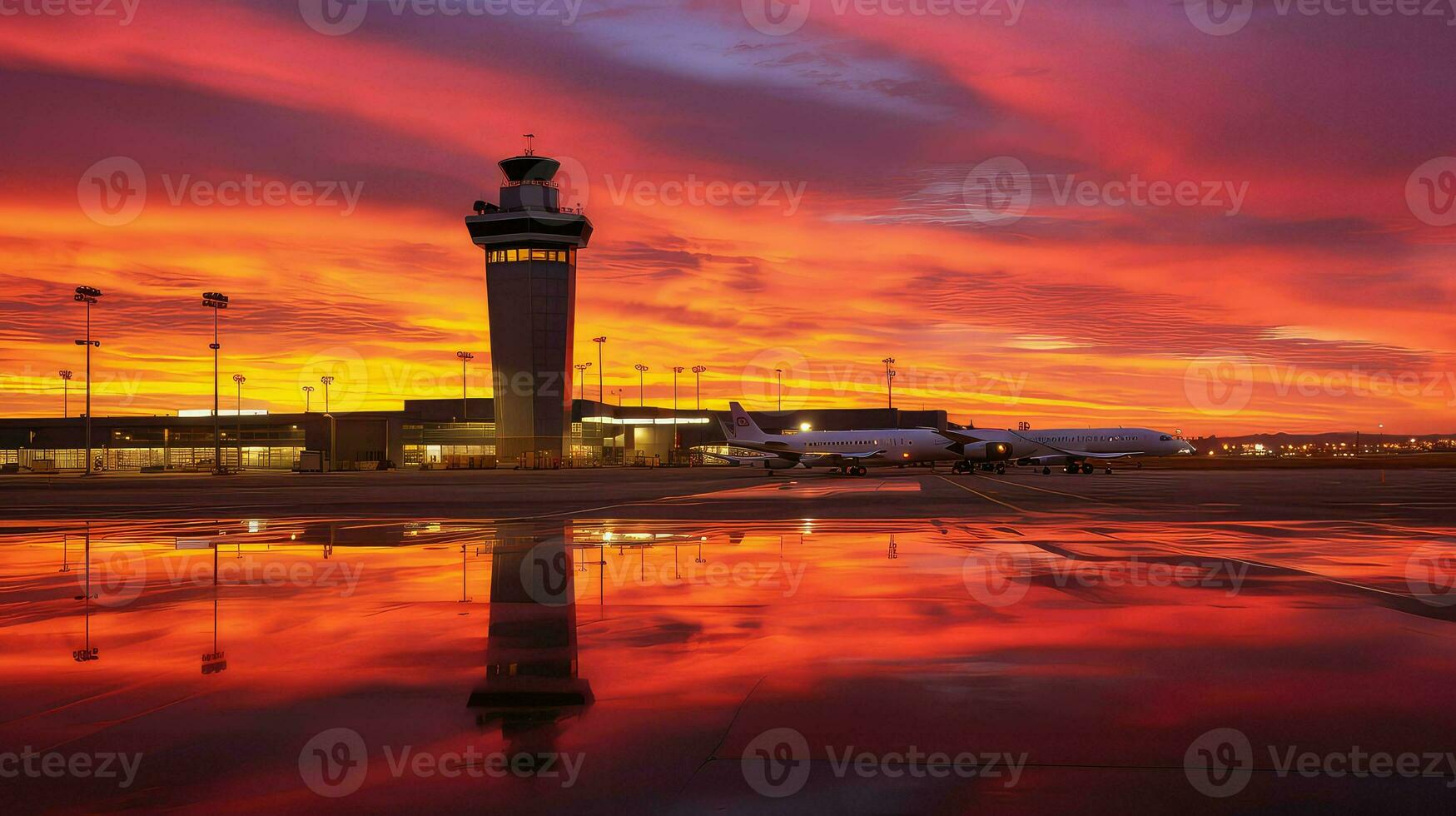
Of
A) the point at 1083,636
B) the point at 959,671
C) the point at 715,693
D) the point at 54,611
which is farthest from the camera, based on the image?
the point at 54,611

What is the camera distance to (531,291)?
117812 mm

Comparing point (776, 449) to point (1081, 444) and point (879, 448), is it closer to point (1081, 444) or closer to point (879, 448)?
point (879, 448)

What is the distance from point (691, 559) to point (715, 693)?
1031 centimetres

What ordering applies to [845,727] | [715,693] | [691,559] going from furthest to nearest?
[691,559], [715,693], [845,727]

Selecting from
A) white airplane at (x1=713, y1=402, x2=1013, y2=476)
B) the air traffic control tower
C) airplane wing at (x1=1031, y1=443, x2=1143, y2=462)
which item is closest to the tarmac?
white airplane at (x1=713, y1=402, x2=1013, y2=476)

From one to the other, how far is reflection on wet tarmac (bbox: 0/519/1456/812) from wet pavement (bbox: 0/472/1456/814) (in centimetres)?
4

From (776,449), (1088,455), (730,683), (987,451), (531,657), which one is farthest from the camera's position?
(776,449)

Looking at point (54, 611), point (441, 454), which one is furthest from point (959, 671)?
point (441, 454)

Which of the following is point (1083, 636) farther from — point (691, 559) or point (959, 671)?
point (691, 559)

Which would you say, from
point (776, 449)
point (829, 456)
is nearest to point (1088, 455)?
point (829, 456)

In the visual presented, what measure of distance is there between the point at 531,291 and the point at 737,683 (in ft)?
372

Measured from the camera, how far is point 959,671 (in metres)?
8.66

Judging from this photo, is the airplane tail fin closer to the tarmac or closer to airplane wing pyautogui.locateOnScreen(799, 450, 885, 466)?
airplane wing pyautogui.locateOnScreen(799, 450, 885, 466)

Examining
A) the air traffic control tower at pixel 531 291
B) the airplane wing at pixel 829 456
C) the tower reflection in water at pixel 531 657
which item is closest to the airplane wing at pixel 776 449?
the airplane wing at pixel 829 456
